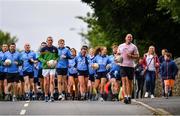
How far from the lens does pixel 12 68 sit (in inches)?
1239

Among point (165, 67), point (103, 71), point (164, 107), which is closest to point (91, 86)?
point (103, 71)

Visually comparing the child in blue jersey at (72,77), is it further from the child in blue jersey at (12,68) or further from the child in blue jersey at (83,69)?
the child in blue jersey at (12,68)

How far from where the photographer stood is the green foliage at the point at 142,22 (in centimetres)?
4056

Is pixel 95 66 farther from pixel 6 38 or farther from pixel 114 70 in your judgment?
pixel 6 38

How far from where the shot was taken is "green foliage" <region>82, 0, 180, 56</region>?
4056cm

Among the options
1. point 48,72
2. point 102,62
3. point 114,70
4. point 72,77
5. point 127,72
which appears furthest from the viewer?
point 72,77

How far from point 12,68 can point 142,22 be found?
37.0 ft

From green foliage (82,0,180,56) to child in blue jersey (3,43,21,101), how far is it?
30.1 ft

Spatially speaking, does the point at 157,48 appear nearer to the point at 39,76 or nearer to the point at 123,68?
the point at 39,76

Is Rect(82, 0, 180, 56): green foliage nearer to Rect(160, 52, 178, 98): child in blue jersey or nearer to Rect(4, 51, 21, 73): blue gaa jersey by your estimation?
Rect(160, 52, 178, 98): child in blue jersey

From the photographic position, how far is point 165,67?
3178 centimetres

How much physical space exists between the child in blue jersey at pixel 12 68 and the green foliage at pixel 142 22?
9.18 m

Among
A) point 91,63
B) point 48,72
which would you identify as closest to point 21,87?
point 91,63

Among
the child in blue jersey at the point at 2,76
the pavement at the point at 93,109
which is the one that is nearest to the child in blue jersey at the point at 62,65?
the child in blue jersey at the point at 2,76
